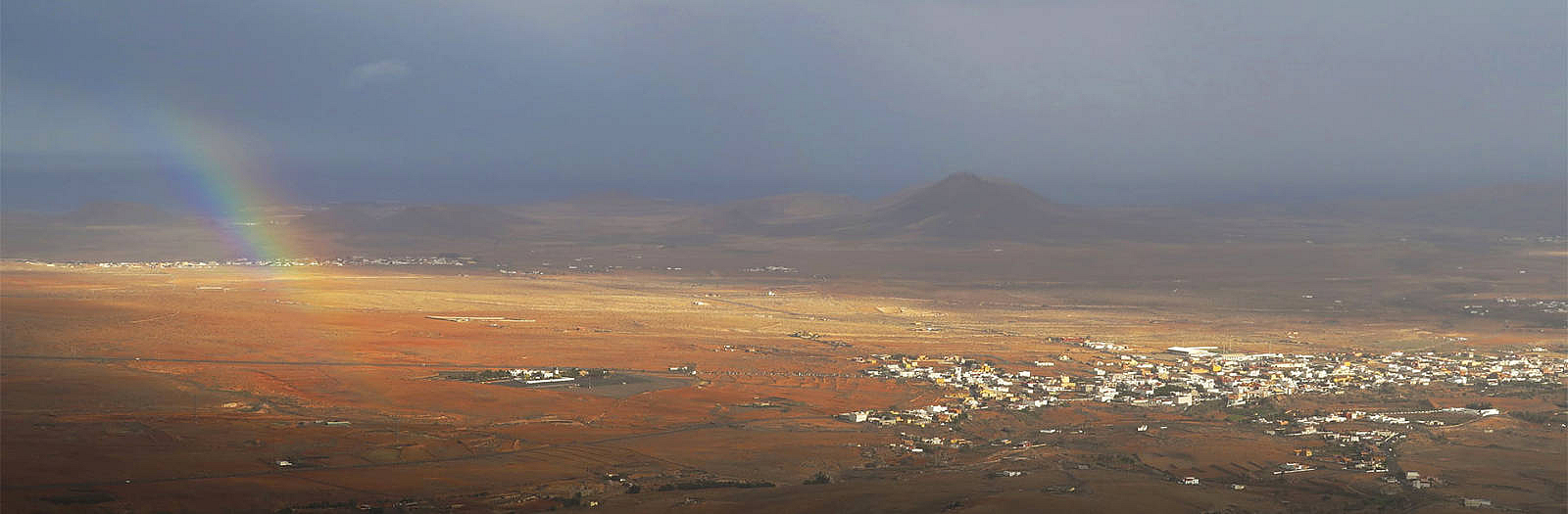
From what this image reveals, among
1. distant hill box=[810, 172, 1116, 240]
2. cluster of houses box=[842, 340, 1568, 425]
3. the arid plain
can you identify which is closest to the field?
the arid plain

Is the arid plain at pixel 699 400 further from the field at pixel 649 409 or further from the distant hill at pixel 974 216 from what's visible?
the distant hill at pixel 974 216

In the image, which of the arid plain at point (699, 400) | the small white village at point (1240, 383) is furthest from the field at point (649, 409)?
the small white village at point (1240, 383)

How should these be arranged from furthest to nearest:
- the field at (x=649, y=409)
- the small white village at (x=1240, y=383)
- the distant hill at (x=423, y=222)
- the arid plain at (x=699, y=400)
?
the distant hill at (x=423, y=222) → the small white village at (x=1240, y=383) → the arid plain at (x=699, y=400) → the field at (x=649, y=409)

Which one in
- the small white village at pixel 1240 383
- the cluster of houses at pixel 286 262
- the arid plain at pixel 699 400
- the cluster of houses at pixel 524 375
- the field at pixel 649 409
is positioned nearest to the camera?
the field at pixel 649 409

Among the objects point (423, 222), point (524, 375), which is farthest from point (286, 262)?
point (524, 375)

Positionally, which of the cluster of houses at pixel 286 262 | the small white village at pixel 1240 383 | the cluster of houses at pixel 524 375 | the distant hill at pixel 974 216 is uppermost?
the distant hill at pixel 974 216

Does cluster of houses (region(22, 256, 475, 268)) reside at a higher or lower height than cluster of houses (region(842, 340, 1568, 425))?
higher

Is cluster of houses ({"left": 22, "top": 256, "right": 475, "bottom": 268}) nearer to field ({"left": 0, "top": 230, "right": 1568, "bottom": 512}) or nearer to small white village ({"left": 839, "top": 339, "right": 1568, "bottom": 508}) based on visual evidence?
field ({"left": 0, "top": 230, "right": 1568, "bottom": 512})

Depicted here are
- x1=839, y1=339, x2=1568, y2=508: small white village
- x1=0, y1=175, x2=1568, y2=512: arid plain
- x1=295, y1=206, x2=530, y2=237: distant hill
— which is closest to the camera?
x1=0, y1=175, x2=1568, y2=512: arid plain
